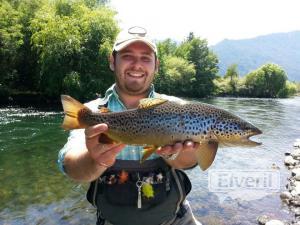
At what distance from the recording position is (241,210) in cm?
1112

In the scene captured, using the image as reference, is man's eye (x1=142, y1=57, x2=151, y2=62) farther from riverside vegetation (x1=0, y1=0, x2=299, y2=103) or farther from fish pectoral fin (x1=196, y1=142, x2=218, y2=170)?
riverside vegetation (x1=0, y1=0, x2=299, y2=103)

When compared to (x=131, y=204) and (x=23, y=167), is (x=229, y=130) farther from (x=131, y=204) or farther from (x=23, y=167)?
(x=23, y=167)

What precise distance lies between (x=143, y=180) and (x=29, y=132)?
18.5 meters

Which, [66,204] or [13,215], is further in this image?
[66,204]

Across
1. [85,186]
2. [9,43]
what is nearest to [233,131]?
[85,186]

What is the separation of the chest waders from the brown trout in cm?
53

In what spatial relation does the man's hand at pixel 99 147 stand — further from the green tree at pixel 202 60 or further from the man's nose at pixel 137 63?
the green tree at pixel 202 60

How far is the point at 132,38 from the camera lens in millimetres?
4117

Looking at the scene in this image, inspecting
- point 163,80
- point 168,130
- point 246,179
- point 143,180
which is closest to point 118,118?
point 168,130

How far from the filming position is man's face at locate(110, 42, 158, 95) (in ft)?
13.1

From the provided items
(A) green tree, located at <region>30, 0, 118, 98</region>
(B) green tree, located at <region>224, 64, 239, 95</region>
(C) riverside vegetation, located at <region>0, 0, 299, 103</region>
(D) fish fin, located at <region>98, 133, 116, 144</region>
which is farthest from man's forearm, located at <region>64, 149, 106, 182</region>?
(B) green tree, located at <region>224, 64, 239, 95</region>

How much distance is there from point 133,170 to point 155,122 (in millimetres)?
726

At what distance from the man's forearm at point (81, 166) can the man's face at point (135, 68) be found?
33.3 inches

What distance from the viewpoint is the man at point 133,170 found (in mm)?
3875
